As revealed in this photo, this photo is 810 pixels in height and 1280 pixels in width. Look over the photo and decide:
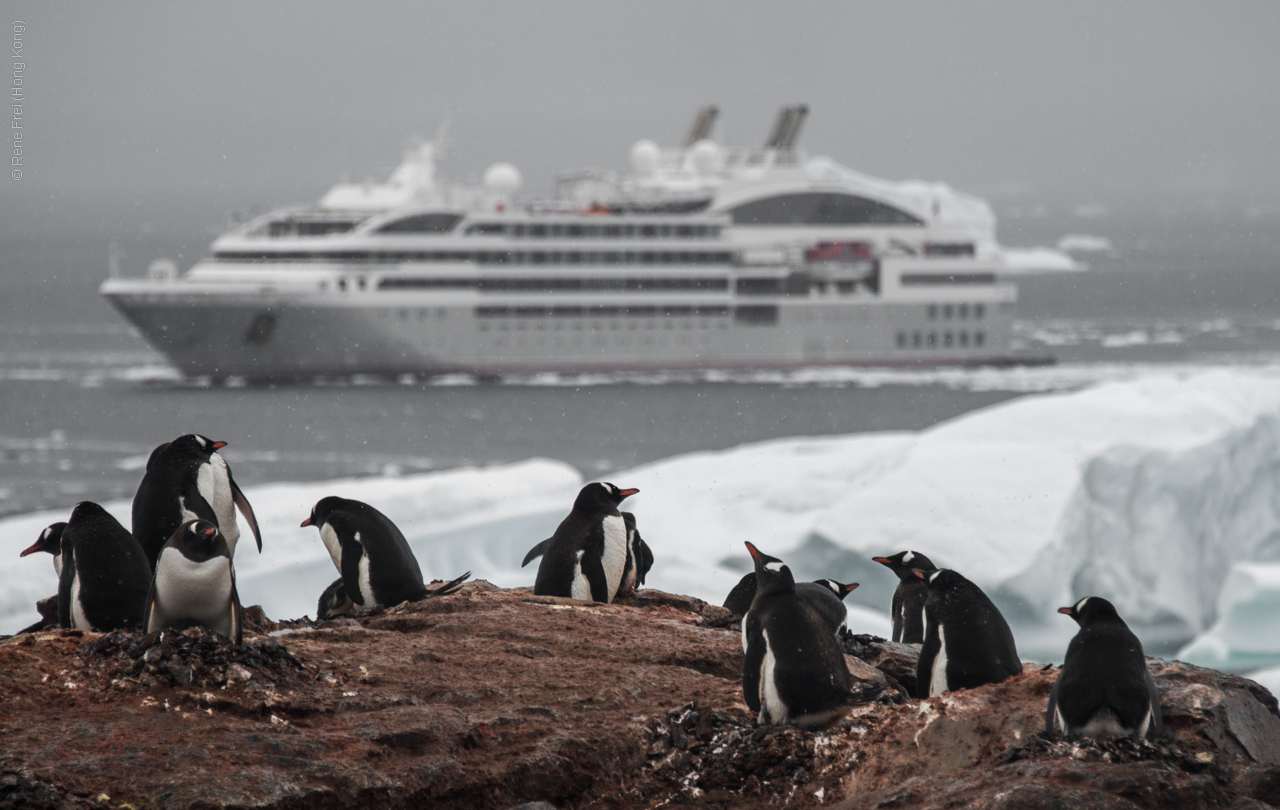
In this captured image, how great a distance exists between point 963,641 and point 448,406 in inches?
1275

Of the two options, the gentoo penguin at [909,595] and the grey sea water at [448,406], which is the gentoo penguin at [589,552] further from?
the grey sea water at [448,406]

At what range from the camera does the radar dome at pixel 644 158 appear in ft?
163

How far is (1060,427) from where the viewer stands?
16.6 m

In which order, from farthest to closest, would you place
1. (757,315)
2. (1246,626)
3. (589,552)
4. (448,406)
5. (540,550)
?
(757,315) → (448,406) → (1246,626) → (540,550) → (589,552)

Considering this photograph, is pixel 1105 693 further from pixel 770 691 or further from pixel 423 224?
pixel 423 224

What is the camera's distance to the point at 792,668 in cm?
394

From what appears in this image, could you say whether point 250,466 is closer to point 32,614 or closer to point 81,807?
point 32,614

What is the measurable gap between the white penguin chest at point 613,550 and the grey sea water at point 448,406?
71.6 feet

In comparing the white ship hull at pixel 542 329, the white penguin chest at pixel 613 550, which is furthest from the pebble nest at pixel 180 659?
the white ship hull at pixel 542 329

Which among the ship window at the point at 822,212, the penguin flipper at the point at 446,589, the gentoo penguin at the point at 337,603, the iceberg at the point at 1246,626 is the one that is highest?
the ship window at the point at 822,212

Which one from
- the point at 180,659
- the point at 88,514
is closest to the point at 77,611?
the point at 88,514

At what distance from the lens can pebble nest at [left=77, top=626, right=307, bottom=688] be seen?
12.7ft

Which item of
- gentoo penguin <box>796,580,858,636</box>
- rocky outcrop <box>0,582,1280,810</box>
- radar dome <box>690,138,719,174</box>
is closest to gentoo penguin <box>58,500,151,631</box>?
rocky outcrop <box>0,582,1280,810</box>

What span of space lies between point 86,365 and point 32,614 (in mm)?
35737
